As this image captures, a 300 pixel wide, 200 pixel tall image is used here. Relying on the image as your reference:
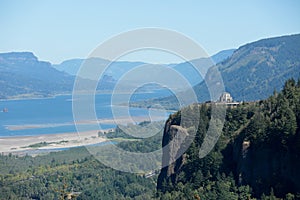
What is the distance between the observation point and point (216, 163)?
77.2ft

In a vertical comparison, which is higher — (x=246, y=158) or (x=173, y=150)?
(x=173, y=150)

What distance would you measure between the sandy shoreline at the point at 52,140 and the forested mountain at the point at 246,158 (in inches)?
1313

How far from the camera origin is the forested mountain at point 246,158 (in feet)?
66.1

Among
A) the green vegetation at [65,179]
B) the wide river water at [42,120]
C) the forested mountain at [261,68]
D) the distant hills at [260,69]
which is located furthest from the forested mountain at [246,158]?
the forested mountain at [261,68]

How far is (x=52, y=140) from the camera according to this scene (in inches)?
2699

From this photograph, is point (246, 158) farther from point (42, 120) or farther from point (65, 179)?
point (42, 120)

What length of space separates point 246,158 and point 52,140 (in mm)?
49358

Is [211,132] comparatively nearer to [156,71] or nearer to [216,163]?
[216,163]

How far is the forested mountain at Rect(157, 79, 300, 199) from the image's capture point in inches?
794

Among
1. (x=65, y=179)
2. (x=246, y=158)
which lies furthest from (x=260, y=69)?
(x=246, y=158)

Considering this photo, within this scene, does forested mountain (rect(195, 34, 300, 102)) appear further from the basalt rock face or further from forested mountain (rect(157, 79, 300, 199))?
forested mountain (rect(157, 79, 300, 199))

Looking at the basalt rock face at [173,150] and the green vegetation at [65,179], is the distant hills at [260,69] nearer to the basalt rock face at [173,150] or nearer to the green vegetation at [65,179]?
the green vegetation at [65,179]

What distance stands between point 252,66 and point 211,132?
104146mm

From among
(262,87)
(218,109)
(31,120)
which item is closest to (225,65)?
(262,87)
